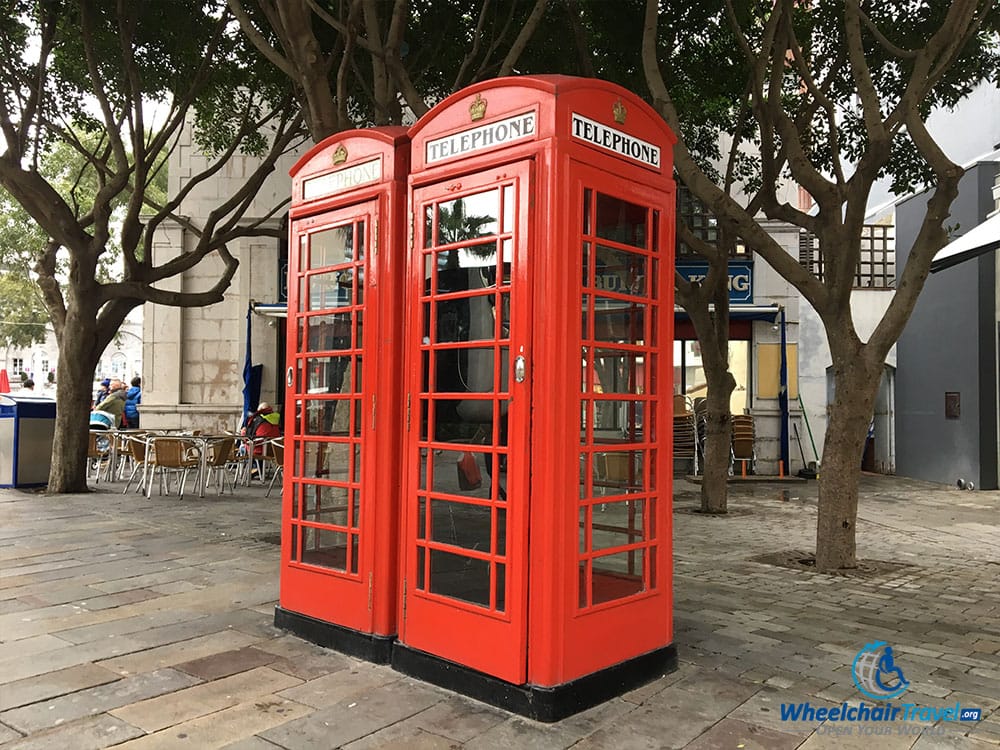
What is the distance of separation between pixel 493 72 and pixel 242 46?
12.4 feet

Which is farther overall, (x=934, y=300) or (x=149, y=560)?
(x=934, y=300)

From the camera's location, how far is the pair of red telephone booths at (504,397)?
370 cm

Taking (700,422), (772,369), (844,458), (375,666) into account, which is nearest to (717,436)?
(844,458)

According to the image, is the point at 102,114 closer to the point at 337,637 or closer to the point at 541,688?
the point at 337,637

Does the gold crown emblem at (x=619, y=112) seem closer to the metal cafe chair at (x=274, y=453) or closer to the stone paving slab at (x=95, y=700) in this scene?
Result: the stone paving slab at (x=95, y=700)

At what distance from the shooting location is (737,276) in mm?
16391

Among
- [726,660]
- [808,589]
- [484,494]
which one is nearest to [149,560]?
[484,494]

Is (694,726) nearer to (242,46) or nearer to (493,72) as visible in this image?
(493,72)

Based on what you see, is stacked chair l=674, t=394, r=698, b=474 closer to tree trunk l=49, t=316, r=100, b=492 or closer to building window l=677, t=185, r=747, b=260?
building window l=677, t=185, r=747, b=260

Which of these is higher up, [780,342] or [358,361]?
[780,342]

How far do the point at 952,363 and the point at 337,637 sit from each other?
1368 cm

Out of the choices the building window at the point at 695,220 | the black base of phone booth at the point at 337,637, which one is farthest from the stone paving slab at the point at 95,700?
the building window at the point at 695,220

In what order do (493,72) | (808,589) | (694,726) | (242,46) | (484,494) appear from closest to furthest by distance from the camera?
(694,726) → (484,494) → (808,589) → (493,72) → (242,46)

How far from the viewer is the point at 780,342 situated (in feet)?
53.4
